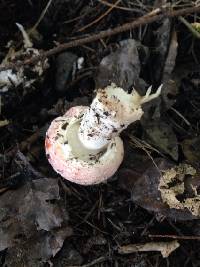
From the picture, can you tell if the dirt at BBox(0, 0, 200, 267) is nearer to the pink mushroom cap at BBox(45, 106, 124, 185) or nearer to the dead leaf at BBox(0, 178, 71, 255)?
the dead leaf at BBox(0, 178, 71, 255)

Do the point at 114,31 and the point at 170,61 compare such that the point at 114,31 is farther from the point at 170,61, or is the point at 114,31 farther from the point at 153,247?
the point at 153,247

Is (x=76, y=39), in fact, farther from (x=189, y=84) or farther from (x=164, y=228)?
(x=164, y=228)

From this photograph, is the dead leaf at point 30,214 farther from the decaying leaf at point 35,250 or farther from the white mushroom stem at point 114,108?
the white mushroom stem at point 114,108

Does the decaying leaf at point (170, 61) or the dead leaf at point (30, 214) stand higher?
the decaying leaf at point (170, 61)

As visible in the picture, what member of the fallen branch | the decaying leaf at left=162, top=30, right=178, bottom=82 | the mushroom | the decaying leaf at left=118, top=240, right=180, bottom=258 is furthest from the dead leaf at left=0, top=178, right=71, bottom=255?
the decaying leaf at left=162, top=30, right=178, bottom=82

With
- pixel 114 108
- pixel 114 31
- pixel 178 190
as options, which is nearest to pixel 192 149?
pixel 178 190

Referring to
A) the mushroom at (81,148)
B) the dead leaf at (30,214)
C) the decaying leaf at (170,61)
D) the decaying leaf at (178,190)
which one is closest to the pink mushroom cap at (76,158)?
the mushroom at (81,148)
